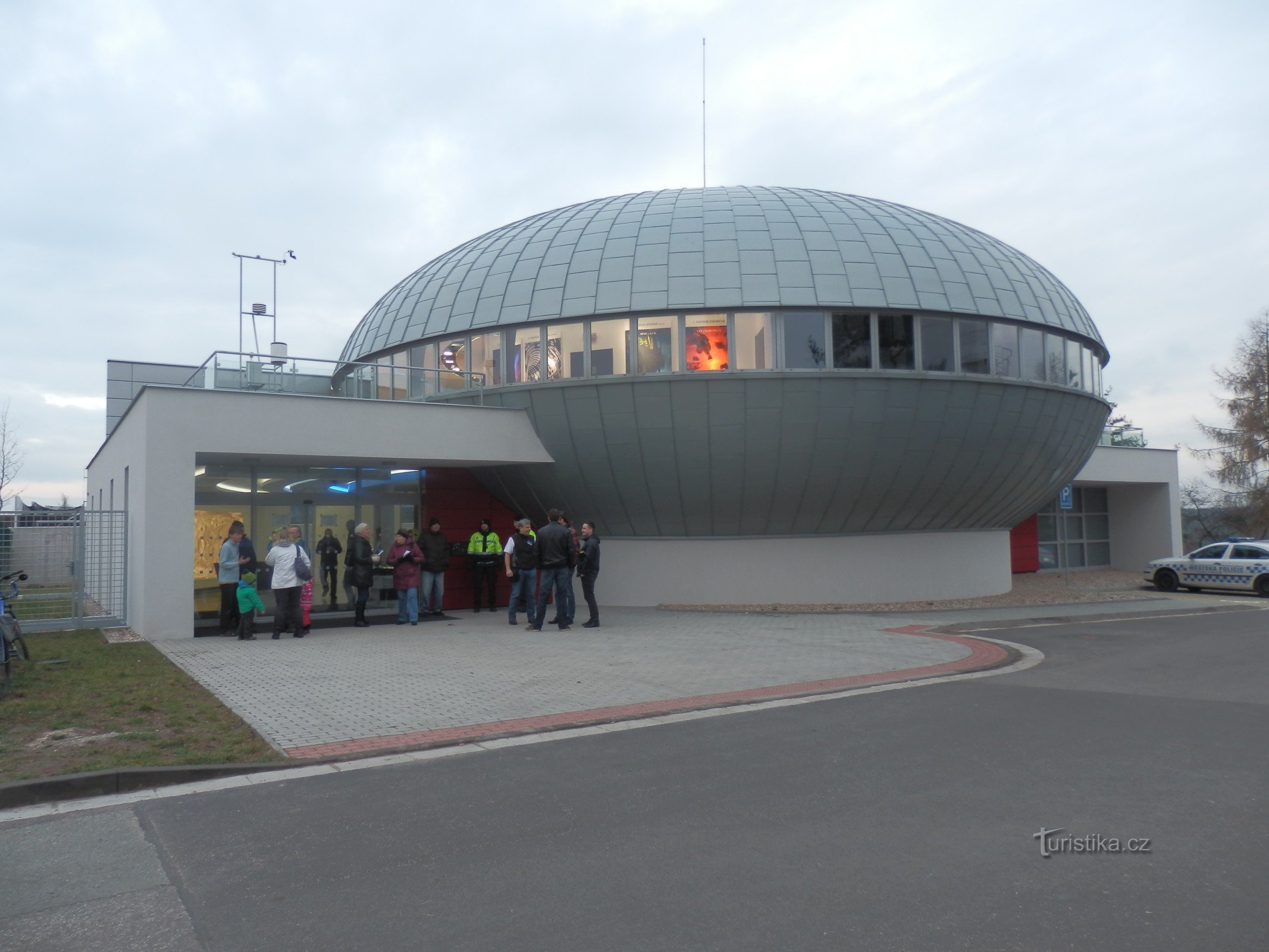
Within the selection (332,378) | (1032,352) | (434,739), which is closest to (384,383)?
(332,378)

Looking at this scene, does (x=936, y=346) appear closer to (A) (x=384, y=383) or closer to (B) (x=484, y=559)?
(B) (x=484, y=559)

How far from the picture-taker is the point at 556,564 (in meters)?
13.8

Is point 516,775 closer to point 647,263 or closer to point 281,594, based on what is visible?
point 281,594

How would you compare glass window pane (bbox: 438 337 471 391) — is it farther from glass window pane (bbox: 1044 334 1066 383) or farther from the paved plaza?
glass window pane (bbox: 1044 334 1066 383)

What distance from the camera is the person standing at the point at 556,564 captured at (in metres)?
13.7

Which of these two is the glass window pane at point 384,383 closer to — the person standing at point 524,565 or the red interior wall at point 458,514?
the red interior wall at point 458,514

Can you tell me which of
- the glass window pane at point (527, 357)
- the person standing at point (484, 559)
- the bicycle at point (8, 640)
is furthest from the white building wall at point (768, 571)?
the bicycle at point (8, 640)

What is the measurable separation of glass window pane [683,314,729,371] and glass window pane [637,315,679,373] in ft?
0.68

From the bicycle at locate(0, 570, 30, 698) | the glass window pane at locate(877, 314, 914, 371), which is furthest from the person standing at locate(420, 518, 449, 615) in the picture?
the glass window pane at locate(877, 314, 914, 371)

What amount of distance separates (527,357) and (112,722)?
11094 millimetres

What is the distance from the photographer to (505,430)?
671 inches

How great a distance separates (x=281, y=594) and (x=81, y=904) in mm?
9205

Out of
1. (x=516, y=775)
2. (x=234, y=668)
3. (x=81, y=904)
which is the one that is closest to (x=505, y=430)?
(x=234, y=668)

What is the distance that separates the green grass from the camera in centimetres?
620
